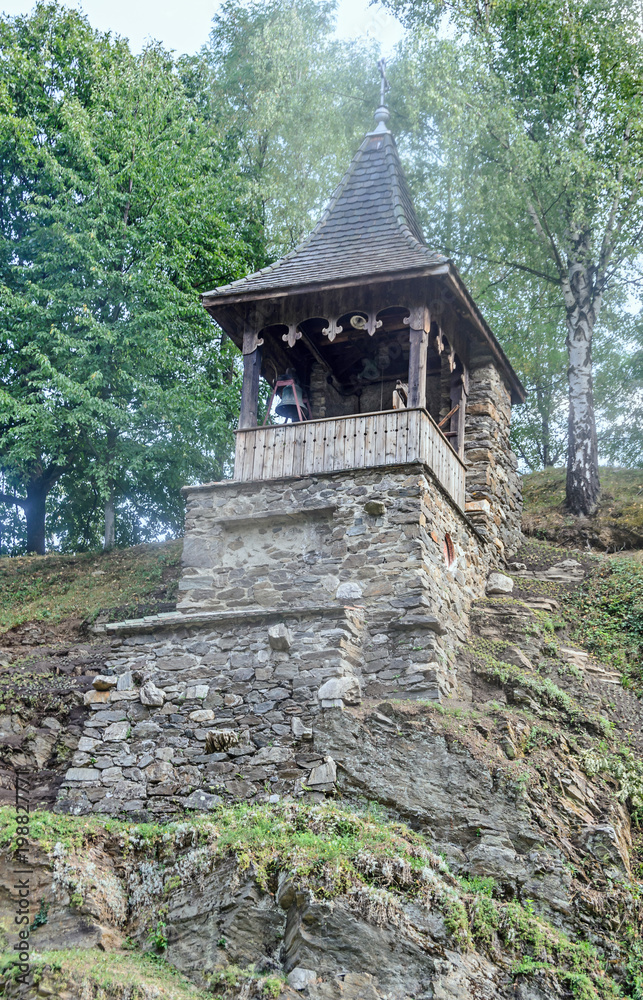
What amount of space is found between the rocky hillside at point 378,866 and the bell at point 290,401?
4.80 m

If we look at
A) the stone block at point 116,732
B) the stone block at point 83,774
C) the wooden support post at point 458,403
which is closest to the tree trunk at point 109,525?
the wooden support post at point 458,403

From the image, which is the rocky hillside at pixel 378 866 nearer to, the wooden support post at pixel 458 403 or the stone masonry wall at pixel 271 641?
the stone masonry wall at pixel 271 641

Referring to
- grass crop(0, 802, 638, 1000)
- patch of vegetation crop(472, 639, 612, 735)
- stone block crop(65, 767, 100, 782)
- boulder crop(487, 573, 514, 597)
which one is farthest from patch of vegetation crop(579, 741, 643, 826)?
stone block crop(65, 767, 100, 782)

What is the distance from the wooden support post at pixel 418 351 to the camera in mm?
12273

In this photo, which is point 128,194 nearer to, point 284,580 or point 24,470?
point 24,470

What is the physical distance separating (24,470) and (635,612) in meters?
11.3

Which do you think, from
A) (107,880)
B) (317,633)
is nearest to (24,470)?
(317,633)

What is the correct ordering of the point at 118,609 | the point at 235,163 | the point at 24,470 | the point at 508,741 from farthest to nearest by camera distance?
the point at 235,163 → the point at 24,470 → the point at 118,609 → the point at 508,741

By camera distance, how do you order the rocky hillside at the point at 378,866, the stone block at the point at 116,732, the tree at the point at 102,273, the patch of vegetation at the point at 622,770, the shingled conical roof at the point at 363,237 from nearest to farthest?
1. the rocky hillside at the point at 378,866
2. the patch of vegetation at the point at 622,770
3. the stone block at the point at 116,732
4. the shingled conical roof at the point at 363,237
5. the tree at the point at 102,273

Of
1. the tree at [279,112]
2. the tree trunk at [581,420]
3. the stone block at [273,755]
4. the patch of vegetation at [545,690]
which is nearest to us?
the stone block at [273,755]

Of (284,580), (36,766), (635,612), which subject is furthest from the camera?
(635,612)

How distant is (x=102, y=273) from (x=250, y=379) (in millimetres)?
5642

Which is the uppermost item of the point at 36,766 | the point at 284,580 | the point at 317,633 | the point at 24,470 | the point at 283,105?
the point at 283,105

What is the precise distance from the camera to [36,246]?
18.6m
